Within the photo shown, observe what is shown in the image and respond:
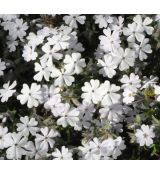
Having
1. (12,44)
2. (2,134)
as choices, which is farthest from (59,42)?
(2,134)

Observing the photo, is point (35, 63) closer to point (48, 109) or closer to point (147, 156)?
point (48, 109)

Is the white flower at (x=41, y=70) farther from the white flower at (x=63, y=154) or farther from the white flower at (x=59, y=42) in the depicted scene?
the white flower at (x=63, y=154)

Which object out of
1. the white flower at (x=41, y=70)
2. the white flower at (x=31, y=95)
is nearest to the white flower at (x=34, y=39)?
the white flower at (x=41, y=70)

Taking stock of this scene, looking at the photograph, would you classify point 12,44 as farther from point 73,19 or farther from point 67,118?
point 67,118

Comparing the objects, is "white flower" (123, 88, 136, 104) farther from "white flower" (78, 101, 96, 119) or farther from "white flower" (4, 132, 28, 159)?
"white flower" (4, 132, 28, 159)

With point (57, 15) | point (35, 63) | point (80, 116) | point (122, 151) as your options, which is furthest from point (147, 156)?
point (57, 15)
